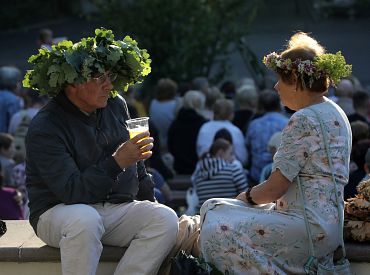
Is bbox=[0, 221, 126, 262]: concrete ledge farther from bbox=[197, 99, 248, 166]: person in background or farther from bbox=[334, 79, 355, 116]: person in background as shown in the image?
bbox=[334, 79, 355, 116]: person in background

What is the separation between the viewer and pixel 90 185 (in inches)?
198

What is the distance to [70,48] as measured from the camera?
5.28 metres

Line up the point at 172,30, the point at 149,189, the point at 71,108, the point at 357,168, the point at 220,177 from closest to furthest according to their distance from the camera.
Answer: the point at 71,108 → the point at 149,189 → the point at 357,168 → the point at 220,177 → the point at 172,30

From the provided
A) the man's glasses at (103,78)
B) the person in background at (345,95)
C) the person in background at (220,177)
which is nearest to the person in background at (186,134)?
the person in background at (345,95)

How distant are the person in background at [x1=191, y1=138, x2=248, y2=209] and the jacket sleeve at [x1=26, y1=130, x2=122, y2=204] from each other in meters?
3.41

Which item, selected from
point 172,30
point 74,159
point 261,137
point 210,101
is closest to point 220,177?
point 261,137

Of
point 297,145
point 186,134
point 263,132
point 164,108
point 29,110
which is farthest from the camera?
point 164,108

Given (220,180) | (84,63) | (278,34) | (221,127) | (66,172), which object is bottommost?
(220,180)

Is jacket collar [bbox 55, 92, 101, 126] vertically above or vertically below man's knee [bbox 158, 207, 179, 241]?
above

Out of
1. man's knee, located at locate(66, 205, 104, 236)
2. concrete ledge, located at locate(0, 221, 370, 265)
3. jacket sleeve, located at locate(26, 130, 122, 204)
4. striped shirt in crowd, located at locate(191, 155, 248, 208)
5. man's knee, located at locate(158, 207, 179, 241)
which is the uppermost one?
jacket sleeve, located at locate(26, 130, 122, 204)

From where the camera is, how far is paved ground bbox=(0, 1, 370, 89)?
80.8ft

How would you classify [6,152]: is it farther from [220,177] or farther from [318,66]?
[318,66]

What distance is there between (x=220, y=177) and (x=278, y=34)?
63.9 feet

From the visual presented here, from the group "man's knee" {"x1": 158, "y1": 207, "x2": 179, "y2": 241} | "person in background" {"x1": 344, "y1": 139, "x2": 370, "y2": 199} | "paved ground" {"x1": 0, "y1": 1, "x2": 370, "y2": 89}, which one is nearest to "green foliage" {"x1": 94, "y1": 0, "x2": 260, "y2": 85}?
"person in background" {"x1": 344, "y1": 139, "x2": 370, "y2": 199}
